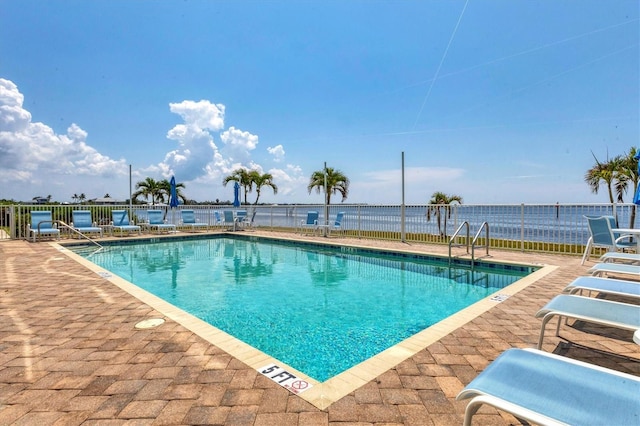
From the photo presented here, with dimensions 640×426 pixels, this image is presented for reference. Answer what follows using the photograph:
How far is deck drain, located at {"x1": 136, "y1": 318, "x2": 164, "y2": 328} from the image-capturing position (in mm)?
3035

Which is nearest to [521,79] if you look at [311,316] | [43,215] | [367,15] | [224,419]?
[367,15]

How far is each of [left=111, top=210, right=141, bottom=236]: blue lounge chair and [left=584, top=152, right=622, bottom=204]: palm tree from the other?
21.4 metres

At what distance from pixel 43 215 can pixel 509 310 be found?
43.3ft

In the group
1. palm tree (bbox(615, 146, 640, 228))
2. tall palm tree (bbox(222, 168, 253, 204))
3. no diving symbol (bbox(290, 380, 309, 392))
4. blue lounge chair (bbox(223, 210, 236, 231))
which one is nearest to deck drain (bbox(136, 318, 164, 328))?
no diving symbol (bbox(290, 380, 309, 392))

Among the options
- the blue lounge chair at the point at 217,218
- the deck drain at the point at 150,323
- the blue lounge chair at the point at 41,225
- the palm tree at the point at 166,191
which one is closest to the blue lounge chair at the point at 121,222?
the blue lounge chair at the point at 41,225

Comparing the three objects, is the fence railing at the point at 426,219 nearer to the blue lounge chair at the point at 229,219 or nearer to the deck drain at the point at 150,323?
the blue lounge chair at the point at 229,219

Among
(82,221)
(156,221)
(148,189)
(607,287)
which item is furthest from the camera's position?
(148,189)

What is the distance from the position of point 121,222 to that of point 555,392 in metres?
13.5

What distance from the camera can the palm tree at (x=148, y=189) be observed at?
26.3m

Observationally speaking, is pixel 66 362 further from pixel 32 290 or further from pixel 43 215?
pixel 43 215

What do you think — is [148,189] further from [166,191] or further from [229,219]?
[229,219]

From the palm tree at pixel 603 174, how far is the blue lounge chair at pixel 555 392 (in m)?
18.9

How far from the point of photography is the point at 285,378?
2.10 meters

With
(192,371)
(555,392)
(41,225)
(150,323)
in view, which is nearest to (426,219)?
(150,323)
